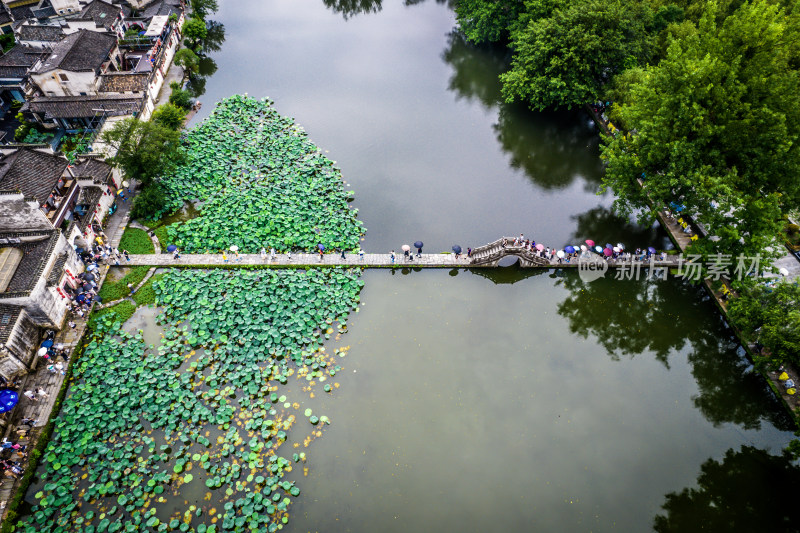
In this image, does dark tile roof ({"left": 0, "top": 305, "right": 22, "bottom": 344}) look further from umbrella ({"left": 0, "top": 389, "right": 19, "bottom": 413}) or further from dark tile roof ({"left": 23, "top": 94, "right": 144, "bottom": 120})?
dark tile roof ({"left": 23, "top": 94, "right": 144, "bottom": 120})

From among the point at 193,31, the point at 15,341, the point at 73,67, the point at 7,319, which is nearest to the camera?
the point at 15,341

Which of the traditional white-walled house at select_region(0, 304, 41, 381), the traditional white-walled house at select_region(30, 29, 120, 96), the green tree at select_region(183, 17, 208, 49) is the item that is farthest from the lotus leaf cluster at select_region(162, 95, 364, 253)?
the green tree at select_region(183, 17, 208, 49)

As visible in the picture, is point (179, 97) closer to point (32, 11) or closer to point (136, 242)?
point (136, 242)

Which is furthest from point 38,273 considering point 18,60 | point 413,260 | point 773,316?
point 773,316

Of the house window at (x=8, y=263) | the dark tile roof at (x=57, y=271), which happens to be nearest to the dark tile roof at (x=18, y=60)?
the house window at (x=8, y=263)

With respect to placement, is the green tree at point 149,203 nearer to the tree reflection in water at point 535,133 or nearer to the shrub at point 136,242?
the shrub at point 136,242
